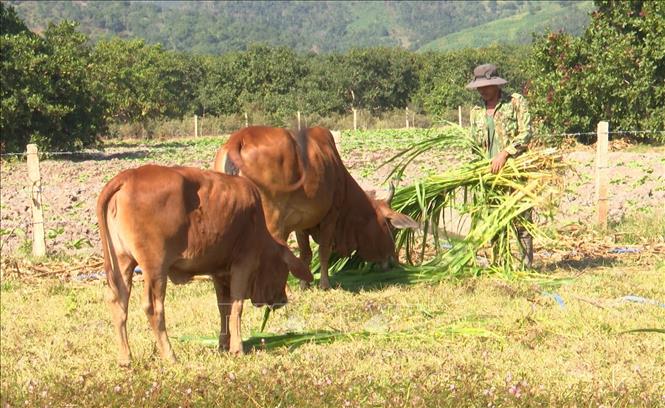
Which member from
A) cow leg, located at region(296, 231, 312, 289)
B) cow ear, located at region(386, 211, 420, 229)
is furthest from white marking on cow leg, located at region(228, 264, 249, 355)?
cow leg, located at region(296, 231, 312, 289)

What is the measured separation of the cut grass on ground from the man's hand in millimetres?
1182

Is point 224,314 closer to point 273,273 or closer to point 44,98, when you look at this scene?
A: point 273,273

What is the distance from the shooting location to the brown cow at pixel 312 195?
29.5 ft

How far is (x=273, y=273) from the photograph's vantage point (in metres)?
7.13

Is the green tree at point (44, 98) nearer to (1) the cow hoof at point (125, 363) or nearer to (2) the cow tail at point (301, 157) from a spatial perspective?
(2) the cow tail at point (301, 157)

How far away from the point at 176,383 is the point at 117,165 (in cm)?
1999

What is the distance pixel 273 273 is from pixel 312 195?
2490mm

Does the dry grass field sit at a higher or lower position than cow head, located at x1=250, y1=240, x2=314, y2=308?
lower

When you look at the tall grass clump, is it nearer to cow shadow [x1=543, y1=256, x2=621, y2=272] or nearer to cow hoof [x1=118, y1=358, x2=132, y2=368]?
cow shadow [x1=543, y1=256, x2=621, y2=272]

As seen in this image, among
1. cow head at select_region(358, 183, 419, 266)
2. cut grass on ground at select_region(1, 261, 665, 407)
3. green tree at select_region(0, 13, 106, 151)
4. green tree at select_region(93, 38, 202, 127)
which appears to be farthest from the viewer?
green tree at select_region(93, 38, 202, 127)

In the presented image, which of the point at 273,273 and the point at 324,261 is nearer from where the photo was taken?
the point at 273,273

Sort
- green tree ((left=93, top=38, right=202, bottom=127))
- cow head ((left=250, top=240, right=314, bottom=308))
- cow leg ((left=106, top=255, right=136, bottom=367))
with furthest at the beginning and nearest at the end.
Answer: green tree ((left=93, top=38, right=202, bottom=127)) < cow head ((left=250, top=240, right=314, bottom=308)) < cow leg ((left=106, top=255, right=136, bottom=367))

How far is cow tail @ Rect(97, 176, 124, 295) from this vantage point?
6.51 m

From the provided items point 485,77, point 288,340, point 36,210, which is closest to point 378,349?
point 288,340
